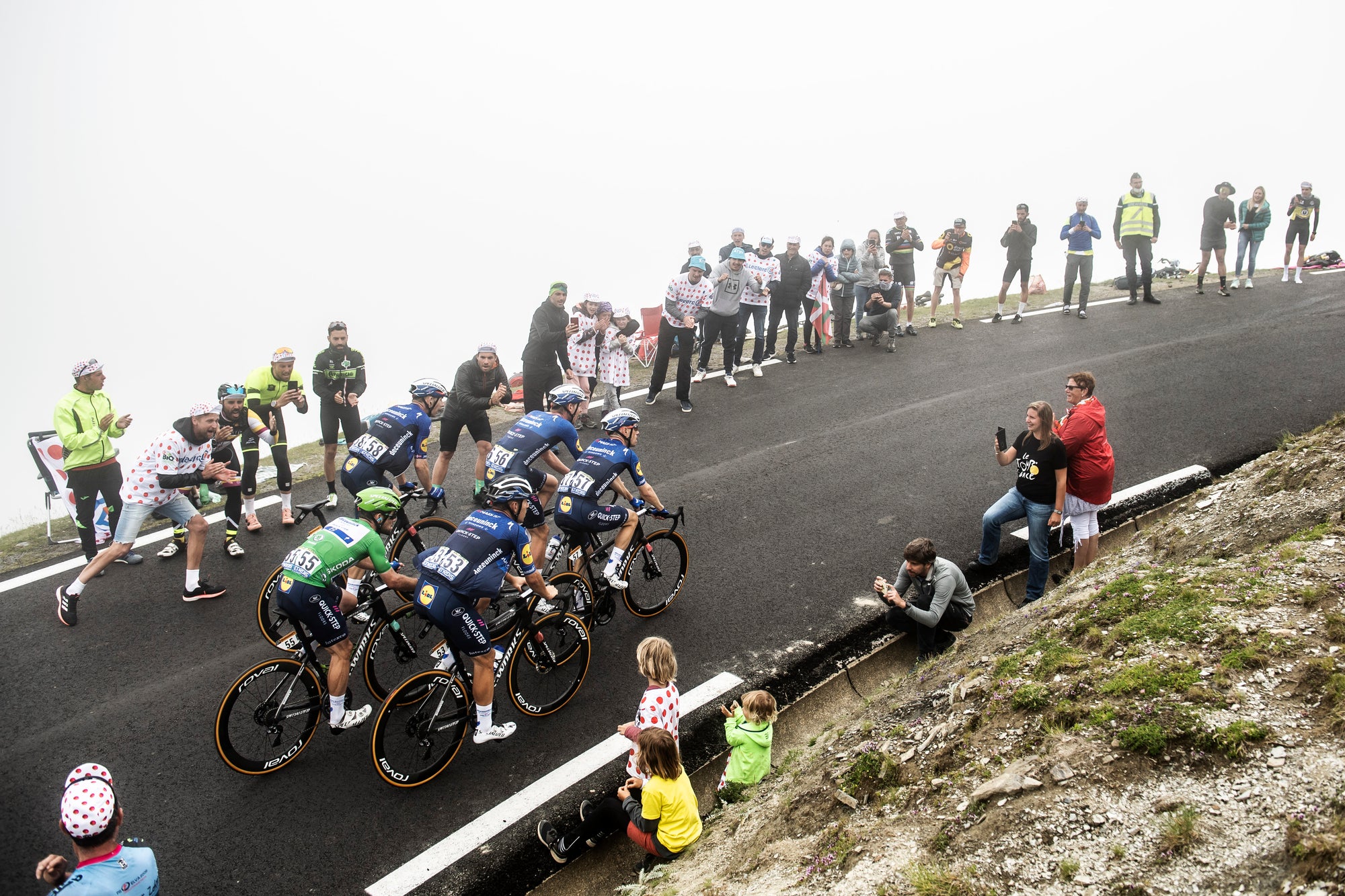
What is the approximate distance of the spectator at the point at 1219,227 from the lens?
51.8 ft

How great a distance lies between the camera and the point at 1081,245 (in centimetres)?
1483

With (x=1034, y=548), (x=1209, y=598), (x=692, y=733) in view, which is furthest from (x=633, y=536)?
(x=1209, y=598)

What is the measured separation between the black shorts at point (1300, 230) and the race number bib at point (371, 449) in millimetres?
18164

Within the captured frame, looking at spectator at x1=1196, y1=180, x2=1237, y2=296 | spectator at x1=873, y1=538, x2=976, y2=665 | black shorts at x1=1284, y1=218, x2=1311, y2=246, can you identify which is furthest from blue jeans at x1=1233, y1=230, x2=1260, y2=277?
spectator at x1=873, y1=538, x2=976, y2=665

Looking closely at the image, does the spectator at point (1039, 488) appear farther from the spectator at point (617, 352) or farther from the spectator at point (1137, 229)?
the spectator at point (1137, 229)

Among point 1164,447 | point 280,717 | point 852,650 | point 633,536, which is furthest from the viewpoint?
point 1164,447

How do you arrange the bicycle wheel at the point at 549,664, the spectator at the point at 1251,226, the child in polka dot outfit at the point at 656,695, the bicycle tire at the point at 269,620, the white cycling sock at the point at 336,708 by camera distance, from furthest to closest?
the spectator at the point at 1251,226 < the bicycle tire at the point at 269,620 < the bicycle wheel at the point at 549,664 < the white cycling sock at the point at 336,708 < the child in polka dot outfit at the point at 656,695

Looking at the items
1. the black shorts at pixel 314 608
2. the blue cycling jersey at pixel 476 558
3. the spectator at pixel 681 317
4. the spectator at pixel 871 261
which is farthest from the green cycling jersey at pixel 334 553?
the spectator at pixel 871 261

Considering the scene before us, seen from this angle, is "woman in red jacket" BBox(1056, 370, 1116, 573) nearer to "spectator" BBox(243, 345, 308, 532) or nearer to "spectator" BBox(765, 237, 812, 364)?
"spectator" BBox(765, 237, 812, 364)

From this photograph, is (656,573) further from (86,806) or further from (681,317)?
(681,317)

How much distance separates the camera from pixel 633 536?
700 centimetres

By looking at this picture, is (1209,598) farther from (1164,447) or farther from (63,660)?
(63,660)

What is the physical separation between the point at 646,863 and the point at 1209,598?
356cm

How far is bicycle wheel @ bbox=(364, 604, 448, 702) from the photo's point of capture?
19.8 ft
